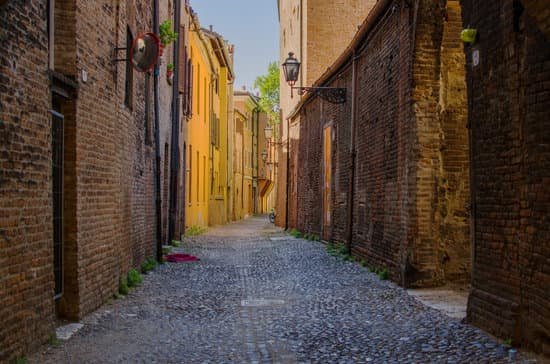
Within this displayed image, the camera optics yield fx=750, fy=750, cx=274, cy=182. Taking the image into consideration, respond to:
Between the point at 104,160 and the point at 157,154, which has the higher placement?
the point at 157,154

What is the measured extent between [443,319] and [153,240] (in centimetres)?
829

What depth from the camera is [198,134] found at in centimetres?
2980

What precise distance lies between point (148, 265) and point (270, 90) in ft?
166

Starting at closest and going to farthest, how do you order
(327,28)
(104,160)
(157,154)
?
(104,160) < (157,154) < (327,28)

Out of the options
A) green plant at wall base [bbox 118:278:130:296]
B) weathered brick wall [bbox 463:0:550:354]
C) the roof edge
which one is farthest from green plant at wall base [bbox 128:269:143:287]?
the roof edge

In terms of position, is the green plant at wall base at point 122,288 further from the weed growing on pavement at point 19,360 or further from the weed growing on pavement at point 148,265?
the weed growing on pavement at point 19,360

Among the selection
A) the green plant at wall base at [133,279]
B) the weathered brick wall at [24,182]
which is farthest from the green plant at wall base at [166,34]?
the weathered brick wall at [24,182]

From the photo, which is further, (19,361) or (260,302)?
(260,302)

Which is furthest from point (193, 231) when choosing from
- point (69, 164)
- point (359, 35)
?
point (69, 164)

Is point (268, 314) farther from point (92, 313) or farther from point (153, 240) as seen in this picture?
A: point (153, 240)

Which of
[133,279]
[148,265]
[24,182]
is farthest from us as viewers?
[148,265]

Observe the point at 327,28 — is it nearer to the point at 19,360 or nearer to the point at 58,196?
the point at 58,196

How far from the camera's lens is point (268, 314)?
871 centimetres

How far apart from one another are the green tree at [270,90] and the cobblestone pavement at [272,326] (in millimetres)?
49401
